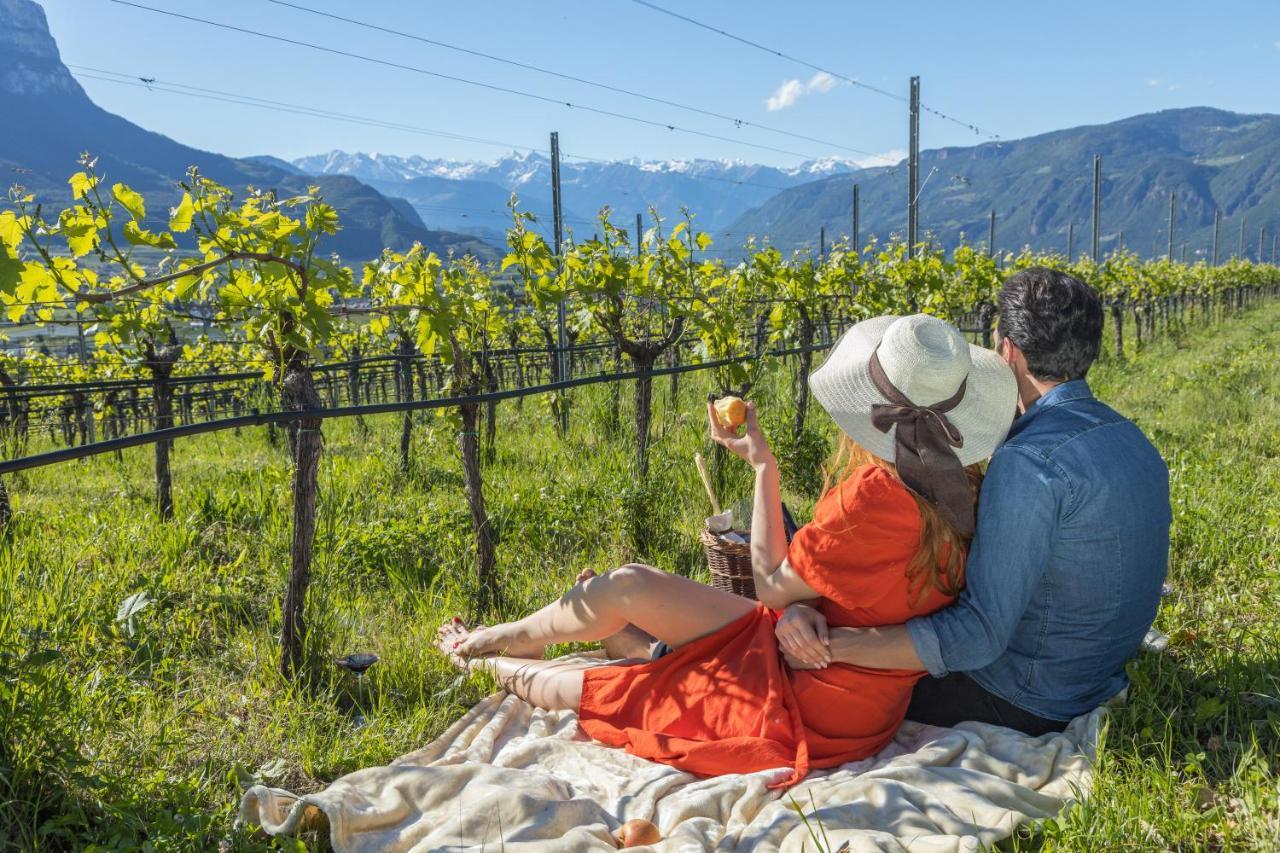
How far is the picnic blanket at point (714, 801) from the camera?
188cm

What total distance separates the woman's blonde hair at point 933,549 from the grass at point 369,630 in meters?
0.52

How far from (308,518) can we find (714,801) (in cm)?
148

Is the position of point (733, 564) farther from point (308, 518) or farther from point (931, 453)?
point (308, 518)

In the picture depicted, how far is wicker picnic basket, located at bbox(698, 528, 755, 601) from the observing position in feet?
10.4

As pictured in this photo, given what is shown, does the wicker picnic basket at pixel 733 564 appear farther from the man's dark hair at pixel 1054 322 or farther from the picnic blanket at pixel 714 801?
the man's dark hair at pixel 1054 322

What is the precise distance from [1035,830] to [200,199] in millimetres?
2791

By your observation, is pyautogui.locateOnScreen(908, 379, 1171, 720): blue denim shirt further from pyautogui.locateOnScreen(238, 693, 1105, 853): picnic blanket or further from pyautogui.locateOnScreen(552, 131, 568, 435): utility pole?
pyautogui.locateOnScreen(552, 131, 568, 435): utility pole

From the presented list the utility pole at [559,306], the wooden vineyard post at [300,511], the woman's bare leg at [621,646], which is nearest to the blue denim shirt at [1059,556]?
the woman's bare leg at [621,646]

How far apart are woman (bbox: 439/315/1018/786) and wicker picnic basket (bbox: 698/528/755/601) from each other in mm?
663

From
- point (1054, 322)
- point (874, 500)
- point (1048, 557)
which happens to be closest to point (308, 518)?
point (874, 500)

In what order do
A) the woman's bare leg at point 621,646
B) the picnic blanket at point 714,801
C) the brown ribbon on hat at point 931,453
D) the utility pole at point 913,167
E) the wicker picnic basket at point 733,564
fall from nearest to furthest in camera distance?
the picnic blanket at point 714,801 → the brown ribbon on hat at point 931,453 → the woman's bare leg at point 621,646 → the wicker picnic basket at point 733,564 → the utility pole at point 913,167

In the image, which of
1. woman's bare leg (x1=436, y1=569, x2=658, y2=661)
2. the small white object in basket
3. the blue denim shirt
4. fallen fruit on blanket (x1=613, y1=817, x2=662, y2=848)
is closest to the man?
the blue denim shirt

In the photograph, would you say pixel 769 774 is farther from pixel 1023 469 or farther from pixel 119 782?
pixel 119 782

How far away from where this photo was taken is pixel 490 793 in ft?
6.59
